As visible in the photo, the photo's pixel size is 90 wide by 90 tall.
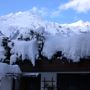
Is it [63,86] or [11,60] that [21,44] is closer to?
[11,60]

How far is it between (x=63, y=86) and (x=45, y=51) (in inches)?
54.5

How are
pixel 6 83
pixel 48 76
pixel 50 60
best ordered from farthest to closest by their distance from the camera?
pixel 6 83 → pixel 48 76 → pixel 50 60

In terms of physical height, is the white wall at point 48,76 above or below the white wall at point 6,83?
above

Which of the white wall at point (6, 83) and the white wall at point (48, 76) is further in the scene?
the white wall at point (6, 83)

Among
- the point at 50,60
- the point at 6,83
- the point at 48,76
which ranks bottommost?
the point at 6,83

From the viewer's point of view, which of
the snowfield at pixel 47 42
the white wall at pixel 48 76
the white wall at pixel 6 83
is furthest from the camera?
the white wall at pixel 6 83

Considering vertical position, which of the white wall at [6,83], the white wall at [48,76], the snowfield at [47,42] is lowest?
the white wall at [6,83]

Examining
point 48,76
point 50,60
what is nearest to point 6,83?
point 48,76

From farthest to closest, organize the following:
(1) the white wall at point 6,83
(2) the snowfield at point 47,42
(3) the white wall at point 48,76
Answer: (1) the white wall at point 6,83 < (3) the white wall at point 48,76 < (2) the snowfield at point 47,42

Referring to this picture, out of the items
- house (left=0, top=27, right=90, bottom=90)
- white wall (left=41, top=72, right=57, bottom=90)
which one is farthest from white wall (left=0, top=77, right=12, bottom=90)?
white wall (left=41, top=72, right=57, bottom=90)

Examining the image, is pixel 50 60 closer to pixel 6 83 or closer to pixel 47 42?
pixel 47 42

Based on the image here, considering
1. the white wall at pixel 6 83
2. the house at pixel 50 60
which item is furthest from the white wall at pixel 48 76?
the white wall at pixel 6 83

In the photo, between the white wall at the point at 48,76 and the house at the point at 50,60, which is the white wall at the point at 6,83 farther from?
the white wall at the point at 48,76

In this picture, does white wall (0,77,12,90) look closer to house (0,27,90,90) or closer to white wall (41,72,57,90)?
house (0,27,90,90)
